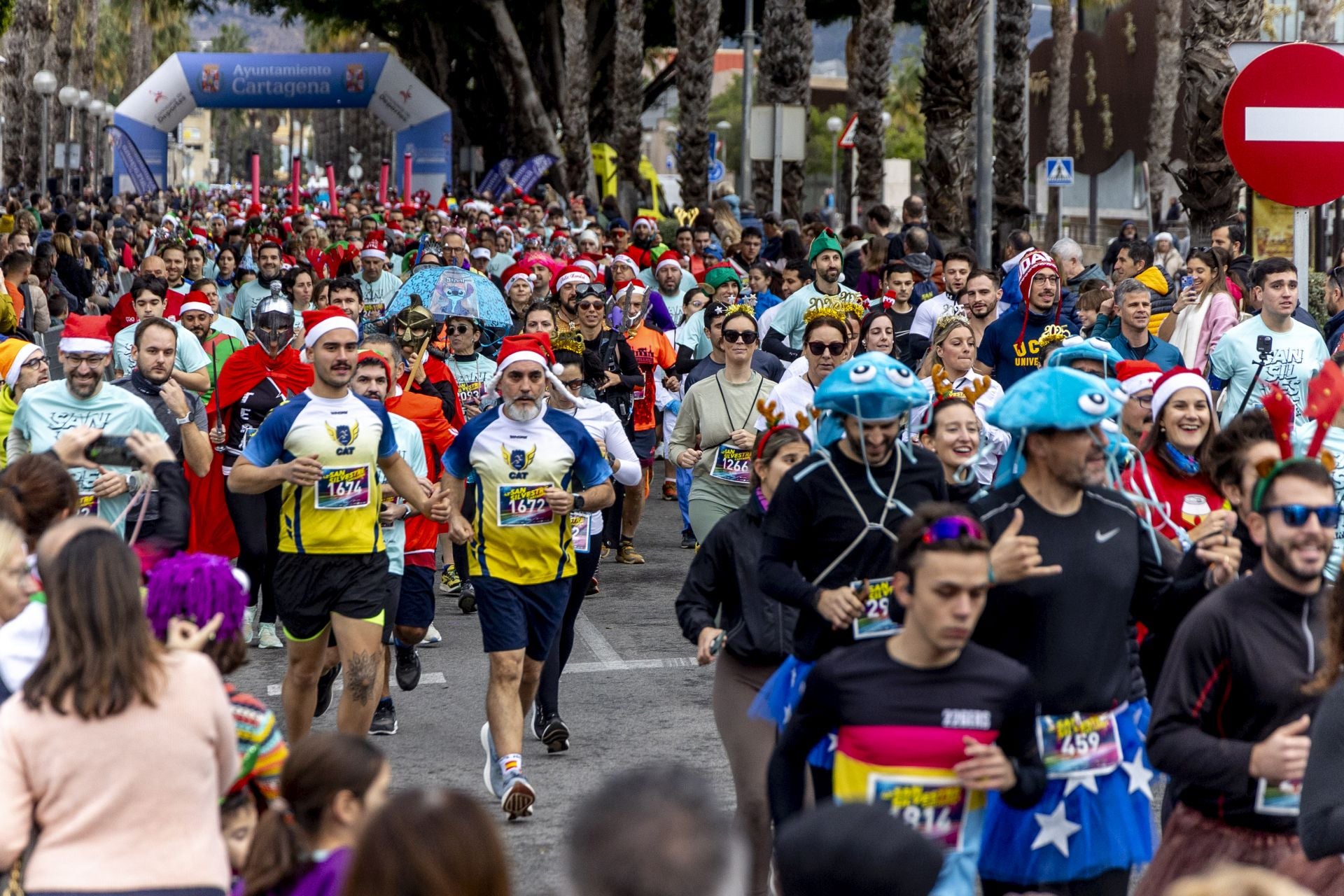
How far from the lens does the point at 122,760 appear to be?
3891mm

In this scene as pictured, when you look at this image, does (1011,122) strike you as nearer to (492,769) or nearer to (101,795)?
(492,769)

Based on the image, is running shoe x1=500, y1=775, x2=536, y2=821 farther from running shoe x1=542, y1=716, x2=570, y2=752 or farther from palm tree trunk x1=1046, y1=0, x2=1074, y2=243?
palm tree trunk x1=1046, y1=0, x2=1074, y2=243

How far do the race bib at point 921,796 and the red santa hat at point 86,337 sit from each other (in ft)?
15.3

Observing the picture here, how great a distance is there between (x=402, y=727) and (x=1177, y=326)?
18.4 ft

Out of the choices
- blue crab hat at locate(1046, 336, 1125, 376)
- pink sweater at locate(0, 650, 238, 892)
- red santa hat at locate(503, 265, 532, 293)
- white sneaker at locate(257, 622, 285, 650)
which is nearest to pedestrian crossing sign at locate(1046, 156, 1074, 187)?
red santa hat at locate(503, 265, 532, 293)

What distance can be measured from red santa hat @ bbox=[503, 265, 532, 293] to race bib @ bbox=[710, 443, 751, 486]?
5729 millimetres

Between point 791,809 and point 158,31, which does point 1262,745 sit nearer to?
point 791,809

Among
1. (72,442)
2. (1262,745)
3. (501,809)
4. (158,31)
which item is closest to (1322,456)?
(1262,745)

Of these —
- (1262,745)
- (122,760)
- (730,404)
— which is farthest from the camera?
(730,404)

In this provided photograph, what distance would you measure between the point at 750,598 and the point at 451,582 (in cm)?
615

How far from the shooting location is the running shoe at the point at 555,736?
Answer: 27.9 feet

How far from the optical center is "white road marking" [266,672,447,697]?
9.52 metres

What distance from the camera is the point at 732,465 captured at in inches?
381

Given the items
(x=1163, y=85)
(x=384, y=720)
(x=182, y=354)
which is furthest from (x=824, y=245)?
(x=1163, y=85)
